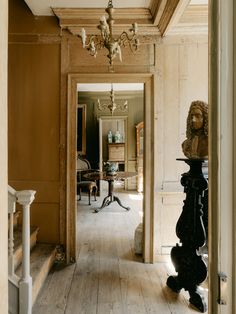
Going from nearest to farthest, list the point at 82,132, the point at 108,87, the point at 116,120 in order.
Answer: the point at 108,87, the point at 82,132, the point at 116,120

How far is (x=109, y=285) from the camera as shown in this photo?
331cm

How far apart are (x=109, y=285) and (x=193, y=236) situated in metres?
1.15

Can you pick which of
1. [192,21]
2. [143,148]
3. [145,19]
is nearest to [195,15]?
[192,21]

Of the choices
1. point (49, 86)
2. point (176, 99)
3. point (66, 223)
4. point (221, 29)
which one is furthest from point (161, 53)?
point (221, 29)

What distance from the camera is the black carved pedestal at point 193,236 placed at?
286cm

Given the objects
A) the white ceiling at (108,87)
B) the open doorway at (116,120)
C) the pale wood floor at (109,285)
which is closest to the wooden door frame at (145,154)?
the pale wood floor at (109,285)

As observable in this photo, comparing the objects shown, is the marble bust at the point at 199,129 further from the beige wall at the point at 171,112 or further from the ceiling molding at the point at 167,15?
the ceiling molding at the point at 167,15

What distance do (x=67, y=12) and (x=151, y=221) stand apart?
2908 millimetres

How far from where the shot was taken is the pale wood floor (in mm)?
2850

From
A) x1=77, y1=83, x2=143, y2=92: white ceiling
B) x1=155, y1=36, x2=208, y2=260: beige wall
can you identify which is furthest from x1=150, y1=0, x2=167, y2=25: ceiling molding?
x1=77, y1=83, x2=143, y2=92: white ceiling

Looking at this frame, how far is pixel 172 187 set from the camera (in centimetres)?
393

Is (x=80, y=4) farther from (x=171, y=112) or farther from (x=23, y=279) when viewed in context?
(x=23, y=279)

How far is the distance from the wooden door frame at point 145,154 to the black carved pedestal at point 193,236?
89cm

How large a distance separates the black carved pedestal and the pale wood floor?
0.57 ft
